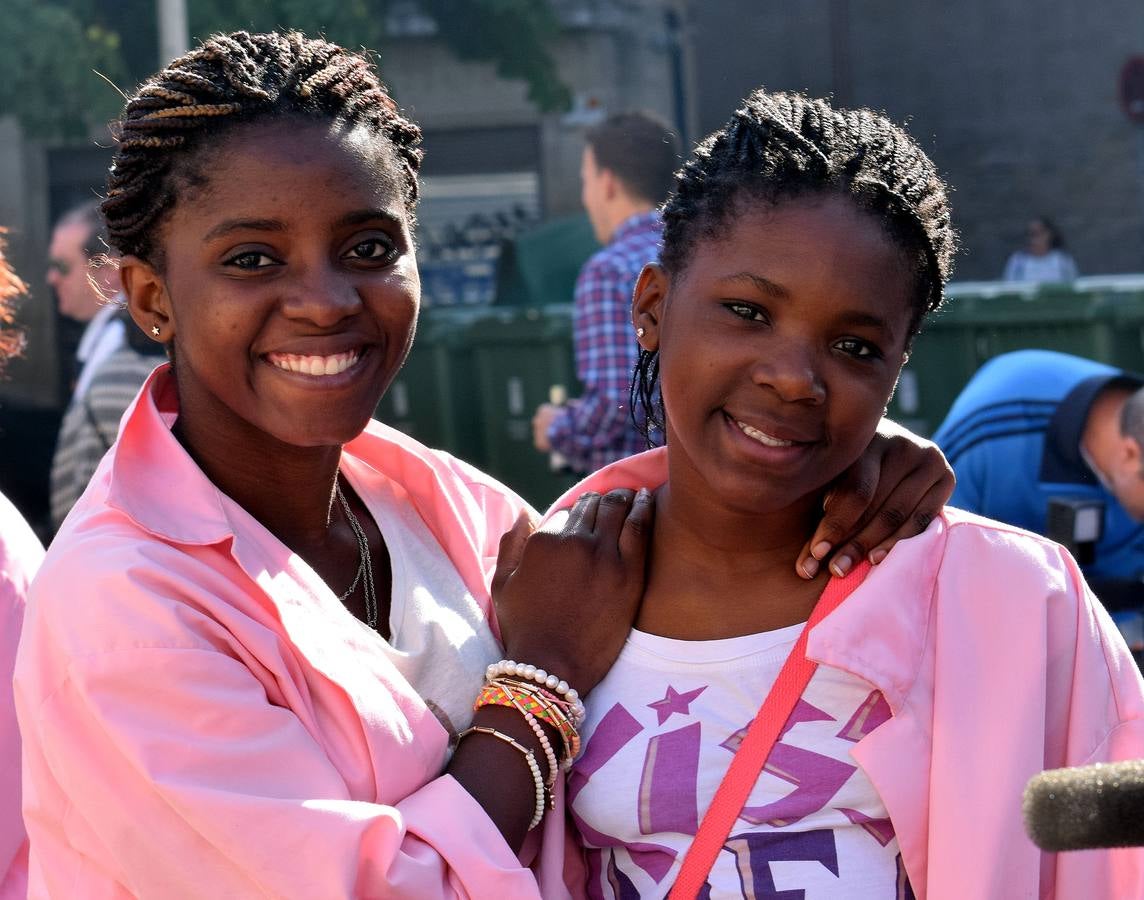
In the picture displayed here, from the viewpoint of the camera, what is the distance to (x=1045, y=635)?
6.28ft

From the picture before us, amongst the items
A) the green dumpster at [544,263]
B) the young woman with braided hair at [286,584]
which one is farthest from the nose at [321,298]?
the green dumpster at [544,263]

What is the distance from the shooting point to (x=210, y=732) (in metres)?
1.80

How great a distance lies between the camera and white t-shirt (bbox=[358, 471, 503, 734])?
214 cm

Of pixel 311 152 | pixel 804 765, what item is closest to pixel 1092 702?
pixel 804 765

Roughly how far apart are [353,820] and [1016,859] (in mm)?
797

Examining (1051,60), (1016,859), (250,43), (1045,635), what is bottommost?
(1016,859)

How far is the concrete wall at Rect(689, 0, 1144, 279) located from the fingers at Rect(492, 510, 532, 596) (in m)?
14.8

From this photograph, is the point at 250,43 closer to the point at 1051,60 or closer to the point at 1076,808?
the point at 1076,808

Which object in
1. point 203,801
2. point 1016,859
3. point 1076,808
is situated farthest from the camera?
point 1016,859

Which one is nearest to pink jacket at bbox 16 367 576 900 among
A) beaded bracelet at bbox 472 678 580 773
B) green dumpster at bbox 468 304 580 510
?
beaded bracelet at bbox 472 678 580 773

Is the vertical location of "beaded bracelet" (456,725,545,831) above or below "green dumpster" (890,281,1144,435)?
below

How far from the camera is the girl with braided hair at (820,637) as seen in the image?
1.91 m

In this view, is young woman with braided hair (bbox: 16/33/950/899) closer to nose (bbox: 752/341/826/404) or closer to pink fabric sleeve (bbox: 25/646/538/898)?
pink fabric sleeve (bbox: 25/646/538/898)

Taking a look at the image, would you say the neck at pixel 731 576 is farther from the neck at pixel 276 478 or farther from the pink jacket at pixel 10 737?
the pink jacket at pixel 10 737
